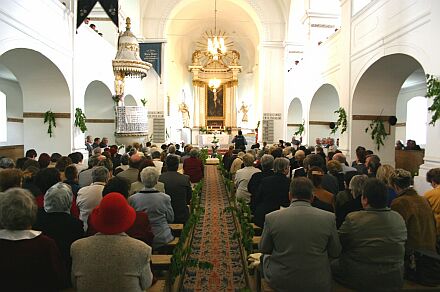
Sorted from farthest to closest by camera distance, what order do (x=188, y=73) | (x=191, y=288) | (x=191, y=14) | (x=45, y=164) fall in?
(x=188, y=73) < (x=191, y=14) < (x=45, y=164) < (x=191, y=288)

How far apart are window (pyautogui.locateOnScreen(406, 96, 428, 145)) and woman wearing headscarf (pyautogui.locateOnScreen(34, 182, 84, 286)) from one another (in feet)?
53.1

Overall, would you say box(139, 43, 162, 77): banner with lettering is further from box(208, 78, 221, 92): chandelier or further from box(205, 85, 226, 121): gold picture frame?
box(205, 85, 226, 121): gold picture frame

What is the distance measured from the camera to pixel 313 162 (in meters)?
5.67

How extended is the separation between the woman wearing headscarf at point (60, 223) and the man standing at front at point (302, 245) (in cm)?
148

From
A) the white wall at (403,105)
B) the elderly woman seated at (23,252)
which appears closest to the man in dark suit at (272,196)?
the elderly woman seated at (23,252)

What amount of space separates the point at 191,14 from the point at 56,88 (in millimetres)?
14371

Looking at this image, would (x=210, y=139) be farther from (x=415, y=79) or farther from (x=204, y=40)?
(x=415, y=79)

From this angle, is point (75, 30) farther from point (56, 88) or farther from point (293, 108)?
point (293, 108)

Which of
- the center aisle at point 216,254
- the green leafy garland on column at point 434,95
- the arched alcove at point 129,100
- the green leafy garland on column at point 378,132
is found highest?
A: the arched alcove at point 129,100

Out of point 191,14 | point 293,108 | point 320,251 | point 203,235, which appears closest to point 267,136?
point 293,108

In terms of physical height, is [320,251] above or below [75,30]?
below

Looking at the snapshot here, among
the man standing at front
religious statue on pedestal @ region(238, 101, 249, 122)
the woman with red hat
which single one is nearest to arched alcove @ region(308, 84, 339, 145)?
religious statue on pedestal @ region(238, 101, 249, 122)

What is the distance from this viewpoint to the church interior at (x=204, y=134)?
3.62m

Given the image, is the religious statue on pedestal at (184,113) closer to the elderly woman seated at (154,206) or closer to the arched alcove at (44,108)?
the arched alcove at (44,108)
